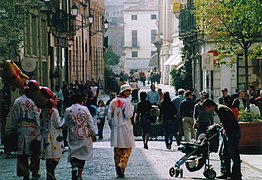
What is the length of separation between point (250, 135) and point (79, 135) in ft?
23.3

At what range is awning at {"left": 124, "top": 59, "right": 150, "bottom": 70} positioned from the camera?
137m

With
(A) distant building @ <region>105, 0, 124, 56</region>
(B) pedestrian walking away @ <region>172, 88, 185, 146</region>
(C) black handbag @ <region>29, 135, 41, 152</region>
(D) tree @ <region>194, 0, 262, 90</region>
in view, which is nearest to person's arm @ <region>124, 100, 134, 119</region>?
(C) black handbag @ <region>29, 135, 41, 152</region>

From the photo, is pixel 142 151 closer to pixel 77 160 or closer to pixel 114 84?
pixel 77 160

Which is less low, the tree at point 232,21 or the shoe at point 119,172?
the tree at point 232,21

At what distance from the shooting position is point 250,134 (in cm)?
2006

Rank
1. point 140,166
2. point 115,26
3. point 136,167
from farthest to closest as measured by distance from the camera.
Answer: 1. point 115,26
2. point 140,166
3. point 136,167

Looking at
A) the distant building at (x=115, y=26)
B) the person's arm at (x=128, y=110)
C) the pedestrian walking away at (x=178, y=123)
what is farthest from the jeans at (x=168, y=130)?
the distant building at (x=115, y=26)

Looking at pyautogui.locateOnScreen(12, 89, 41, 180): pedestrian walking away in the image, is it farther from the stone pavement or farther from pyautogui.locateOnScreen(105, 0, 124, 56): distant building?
pyautogui.locateOnScreen(105, 0, 124, 56): distant building

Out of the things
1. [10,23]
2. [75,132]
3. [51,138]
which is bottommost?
[51,138]

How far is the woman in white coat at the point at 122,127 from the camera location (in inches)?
615

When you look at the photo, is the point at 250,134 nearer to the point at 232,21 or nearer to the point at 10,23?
the point at 10,23

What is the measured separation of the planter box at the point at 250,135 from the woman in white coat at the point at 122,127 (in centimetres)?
497

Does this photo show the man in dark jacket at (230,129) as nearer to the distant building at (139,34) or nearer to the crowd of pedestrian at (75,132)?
the crowd of pedestrian at (75,132)

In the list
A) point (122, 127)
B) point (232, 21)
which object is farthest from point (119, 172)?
point (232, 21)
